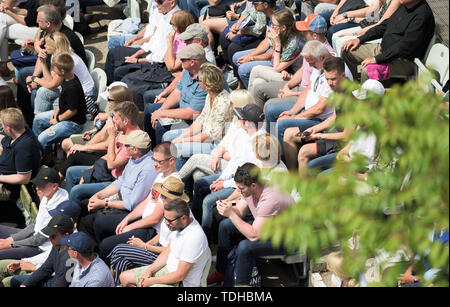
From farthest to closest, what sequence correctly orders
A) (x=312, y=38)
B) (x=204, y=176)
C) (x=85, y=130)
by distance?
(x=85, y=130), (x=312, y=38), (x=204, y=176)

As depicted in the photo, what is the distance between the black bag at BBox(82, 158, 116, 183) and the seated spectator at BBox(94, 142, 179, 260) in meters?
0.80

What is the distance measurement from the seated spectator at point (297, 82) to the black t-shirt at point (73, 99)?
197 centimetres

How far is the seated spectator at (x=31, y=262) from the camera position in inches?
274

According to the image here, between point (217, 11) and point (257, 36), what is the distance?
96 cm

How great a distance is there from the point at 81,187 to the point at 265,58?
2.69 m

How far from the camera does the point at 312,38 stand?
8.01m

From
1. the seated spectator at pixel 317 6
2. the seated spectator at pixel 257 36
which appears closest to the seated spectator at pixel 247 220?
the seated spectator at pixel 257 36

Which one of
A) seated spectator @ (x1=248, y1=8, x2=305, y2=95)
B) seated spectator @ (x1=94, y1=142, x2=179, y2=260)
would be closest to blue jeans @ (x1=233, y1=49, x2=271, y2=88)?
seated spectator @ (x1=248, y1=8, x2=305, y2=95)

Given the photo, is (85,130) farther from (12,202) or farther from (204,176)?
(204,176)

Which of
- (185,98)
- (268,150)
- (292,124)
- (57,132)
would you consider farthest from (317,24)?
(57,132)

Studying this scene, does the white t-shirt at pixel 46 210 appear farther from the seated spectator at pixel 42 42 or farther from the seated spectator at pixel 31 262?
the seated spectator at pixel 42 42

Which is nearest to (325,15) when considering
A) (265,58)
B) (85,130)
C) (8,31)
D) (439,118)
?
(265,58)

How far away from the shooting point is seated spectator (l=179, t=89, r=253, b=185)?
23.4ft

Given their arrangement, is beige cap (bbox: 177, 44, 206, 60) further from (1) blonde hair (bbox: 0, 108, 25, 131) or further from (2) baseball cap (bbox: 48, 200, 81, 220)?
(2) baseball cap (bbox: 48, 200, 81, 220)
